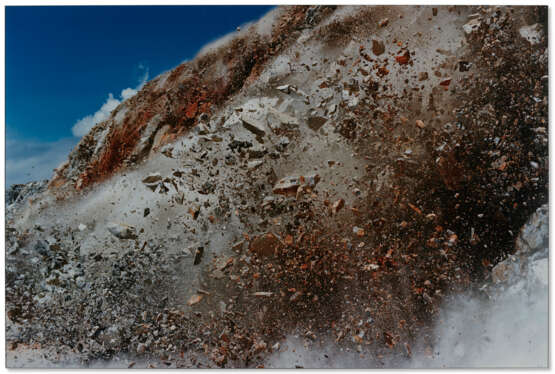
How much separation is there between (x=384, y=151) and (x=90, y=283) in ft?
5.91

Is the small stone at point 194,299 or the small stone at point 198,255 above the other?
the small stone at point 198,255

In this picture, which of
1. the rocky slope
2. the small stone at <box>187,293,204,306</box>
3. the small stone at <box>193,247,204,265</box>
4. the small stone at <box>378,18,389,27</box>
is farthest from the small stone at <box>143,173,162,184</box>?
the small stone at <box>378,18,389,27</box>

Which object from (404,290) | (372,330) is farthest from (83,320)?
(404,290)

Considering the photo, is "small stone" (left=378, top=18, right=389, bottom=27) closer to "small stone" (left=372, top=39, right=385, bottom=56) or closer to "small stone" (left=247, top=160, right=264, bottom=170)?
"small stone" (left=372, top=39, right=385, bottom=56)

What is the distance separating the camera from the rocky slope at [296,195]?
7.93ft

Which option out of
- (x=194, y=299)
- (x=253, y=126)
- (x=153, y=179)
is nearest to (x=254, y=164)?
(x=253, y=126)

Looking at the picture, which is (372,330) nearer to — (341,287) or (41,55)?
(341,287)

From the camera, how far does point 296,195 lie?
244 centimetres

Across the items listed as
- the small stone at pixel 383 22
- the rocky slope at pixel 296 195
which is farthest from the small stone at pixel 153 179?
the small stone at pixel 383 22

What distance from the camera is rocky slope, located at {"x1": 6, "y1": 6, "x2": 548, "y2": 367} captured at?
2.42 m

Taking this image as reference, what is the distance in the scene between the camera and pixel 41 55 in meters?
2.51

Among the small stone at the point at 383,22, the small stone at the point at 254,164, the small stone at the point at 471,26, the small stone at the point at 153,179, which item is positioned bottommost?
the small stone at the point at 254,164

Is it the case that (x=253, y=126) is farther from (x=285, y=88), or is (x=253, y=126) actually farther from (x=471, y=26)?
(x=471, y=26)

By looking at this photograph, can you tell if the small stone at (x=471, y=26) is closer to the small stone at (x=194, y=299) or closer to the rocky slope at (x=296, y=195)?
the rocky slope at (x=296, y=195)
